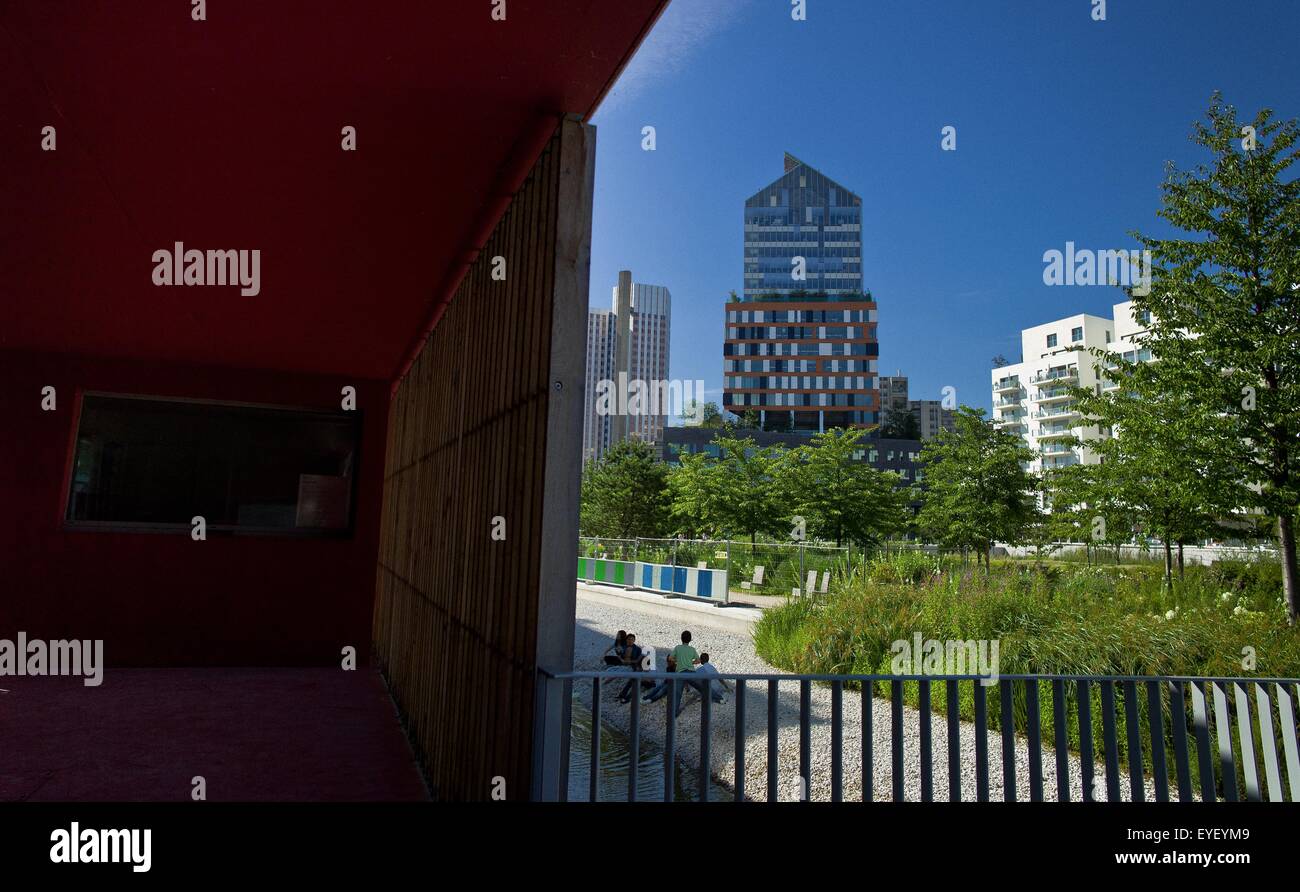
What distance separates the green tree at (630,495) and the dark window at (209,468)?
2700cm

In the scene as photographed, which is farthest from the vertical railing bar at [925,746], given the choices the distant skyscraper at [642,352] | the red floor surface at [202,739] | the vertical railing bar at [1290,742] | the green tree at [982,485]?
the distant skyscraper at [642,352]

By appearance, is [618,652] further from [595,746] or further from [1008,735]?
[595,746]

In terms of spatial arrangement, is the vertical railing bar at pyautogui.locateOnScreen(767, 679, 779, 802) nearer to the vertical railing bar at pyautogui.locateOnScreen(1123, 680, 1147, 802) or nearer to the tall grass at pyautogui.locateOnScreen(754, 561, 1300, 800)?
the vertical railing bar at pyautogui.locateOnScreen(1123, 680, 1147, 802)

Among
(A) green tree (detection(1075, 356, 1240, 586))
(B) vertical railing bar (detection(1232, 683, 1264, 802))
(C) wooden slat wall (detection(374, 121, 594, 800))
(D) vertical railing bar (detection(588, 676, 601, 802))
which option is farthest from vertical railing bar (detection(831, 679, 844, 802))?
(A) green tree (detection(1075, 356, 1240, 586))

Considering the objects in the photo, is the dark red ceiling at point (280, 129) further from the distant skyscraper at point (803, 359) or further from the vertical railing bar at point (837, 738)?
the distant skyscraper at point (803, 359)

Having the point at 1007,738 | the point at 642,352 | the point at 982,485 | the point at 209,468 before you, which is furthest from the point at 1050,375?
the point at 642,352

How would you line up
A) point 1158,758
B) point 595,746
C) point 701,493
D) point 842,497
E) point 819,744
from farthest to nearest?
point 701,493, point 842,497, point 819,744, point 1158,758, point 595,746

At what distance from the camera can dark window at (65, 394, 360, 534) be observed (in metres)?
8.98

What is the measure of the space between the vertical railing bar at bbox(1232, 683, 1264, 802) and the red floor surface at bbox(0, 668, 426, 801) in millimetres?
4394

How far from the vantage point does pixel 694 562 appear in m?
21.0

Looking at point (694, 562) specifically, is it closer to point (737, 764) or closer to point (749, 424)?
point (737, 764)

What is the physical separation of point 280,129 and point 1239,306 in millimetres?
12870

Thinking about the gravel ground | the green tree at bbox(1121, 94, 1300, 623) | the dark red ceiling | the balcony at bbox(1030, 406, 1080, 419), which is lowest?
the gravel ground

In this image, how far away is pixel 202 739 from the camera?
5.87 meters
